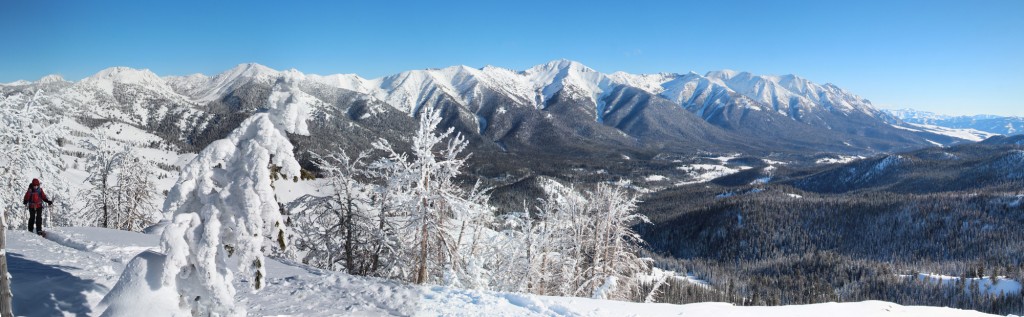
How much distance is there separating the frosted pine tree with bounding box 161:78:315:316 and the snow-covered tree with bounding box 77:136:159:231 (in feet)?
98.5

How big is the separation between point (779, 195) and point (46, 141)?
657 feet

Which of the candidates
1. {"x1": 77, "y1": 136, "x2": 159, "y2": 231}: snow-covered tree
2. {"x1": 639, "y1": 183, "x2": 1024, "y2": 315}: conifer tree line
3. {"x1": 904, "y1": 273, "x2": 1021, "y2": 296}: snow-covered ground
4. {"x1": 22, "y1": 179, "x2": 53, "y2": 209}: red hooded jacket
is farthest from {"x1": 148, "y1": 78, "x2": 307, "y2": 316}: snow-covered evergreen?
{"x1": 904, "y1": 273, "x2": 1021, "y2": 296}: snow-covered ground

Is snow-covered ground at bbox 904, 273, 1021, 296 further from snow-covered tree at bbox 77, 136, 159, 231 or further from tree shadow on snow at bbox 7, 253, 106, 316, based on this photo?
snow-covered tree at bbox 77, 136, 159, 231

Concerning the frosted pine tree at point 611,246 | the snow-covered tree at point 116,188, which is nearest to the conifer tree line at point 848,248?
the frosted pine tree at point 611,246

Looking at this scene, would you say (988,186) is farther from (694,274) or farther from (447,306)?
(447,306)

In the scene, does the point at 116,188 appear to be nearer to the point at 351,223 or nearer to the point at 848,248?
the point at 351,223

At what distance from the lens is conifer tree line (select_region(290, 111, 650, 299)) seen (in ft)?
55.2

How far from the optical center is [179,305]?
8688mm

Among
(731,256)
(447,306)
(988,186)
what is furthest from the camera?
(988,186)

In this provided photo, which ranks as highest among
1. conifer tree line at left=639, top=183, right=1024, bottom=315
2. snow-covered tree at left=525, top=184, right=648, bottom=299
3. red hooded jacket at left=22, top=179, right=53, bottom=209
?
red hooded jacket at left=22, top=179, right=53, bottom=209

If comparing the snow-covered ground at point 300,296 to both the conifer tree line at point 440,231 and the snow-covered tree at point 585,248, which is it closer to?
the conifer tree line at point 440,231

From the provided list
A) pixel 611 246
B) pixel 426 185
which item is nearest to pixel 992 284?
pixel 611 246

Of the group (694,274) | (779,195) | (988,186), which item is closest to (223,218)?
(694,274)

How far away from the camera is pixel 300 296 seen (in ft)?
39.4
